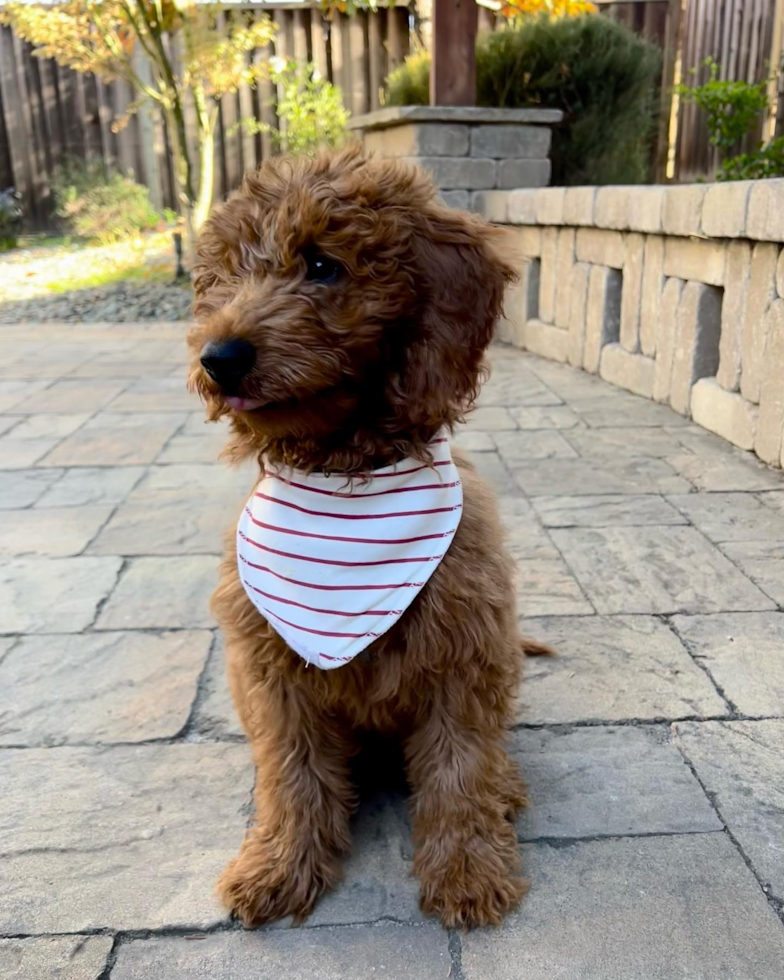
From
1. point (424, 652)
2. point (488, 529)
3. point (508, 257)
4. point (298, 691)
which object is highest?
point (508, 257)

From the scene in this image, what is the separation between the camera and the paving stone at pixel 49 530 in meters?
3.80

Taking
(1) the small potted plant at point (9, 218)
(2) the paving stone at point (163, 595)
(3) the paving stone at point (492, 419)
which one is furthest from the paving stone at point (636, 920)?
(1) the small potted plant at point (9, 218)

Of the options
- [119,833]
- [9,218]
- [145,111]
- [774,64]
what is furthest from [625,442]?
[9,218]

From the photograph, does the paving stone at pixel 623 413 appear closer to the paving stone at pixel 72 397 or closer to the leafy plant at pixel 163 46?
the paving stone at pixel 72 397

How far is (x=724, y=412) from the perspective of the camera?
500 cm

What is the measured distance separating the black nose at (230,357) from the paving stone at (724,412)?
377 cm

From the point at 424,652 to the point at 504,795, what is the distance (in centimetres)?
47

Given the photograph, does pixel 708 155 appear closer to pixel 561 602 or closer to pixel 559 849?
pixel 561 602

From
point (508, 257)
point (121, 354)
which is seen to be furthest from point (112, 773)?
point (121, 354)

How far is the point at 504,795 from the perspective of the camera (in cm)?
211

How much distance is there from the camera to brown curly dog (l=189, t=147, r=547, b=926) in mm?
1702

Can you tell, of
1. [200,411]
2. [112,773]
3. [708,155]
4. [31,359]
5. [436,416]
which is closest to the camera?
[436,416]

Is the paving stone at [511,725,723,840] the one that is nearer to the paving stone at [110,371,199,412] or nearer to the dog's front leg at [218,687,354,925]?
the dog's front leg at [218,687,354,925]

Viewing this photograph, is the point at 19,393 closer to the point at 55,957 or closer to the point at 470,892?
the point at 55,957
